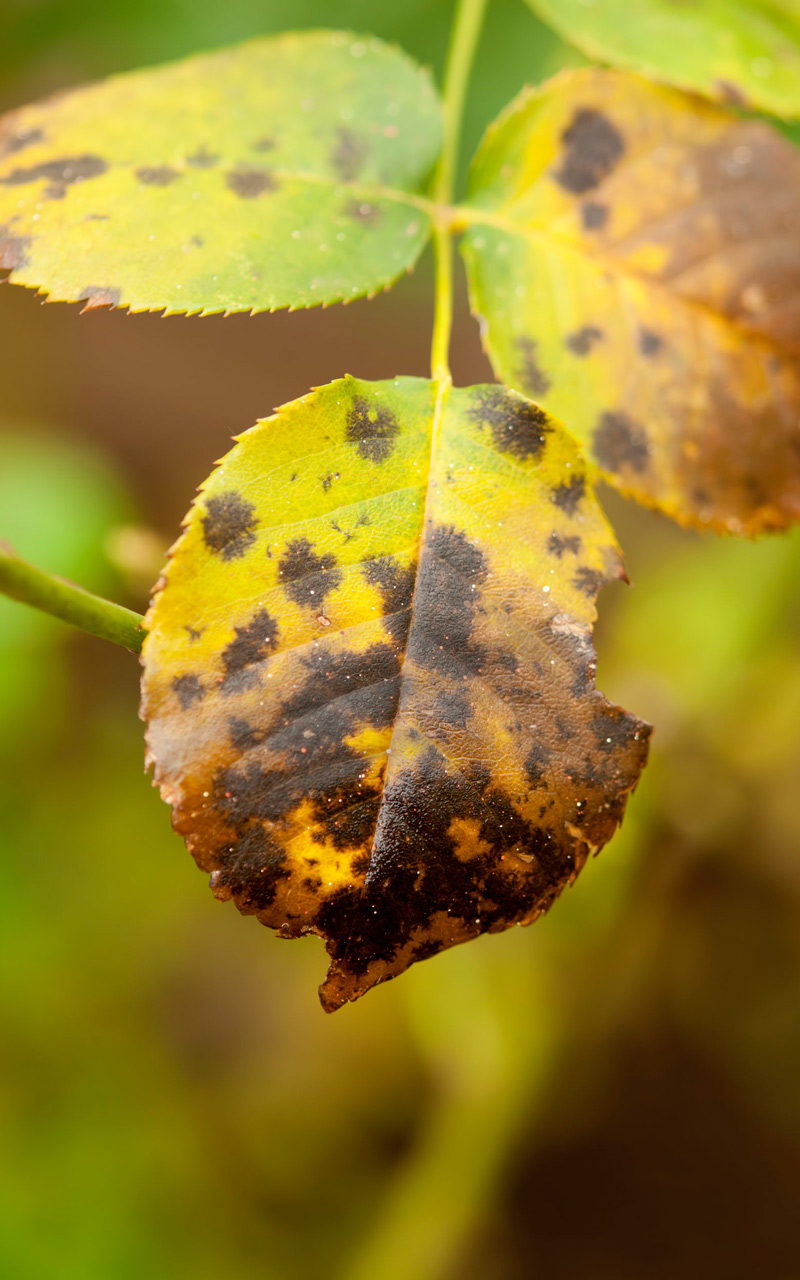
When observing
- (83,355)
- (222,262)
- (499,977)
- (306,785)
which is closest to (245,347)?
(83,355)

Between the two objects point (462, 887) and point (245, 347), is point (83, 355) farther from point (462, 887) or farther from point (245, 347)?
point (462, 887)

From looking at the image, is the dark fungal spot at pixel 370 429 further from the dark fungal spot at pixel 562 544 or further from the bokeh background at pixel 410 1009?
the bokeh background at pixel 410 1009

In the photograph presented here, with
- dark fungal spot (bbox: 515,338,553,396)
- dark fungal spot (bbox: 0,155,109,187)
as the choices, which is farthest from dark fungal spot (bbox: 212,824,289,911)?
dark fungal spot (bbox: 0,155,109,187)

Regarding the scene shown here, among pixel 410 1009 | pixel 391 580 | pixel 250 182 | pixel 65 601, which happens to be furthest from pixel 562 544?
pixel 410 1009

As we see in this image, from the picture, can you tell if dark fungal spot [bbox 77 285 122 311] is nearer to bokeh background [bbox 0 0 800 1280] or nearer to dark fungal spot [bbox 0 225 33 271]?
dark fungal spot [bbox 0 225 33 271]

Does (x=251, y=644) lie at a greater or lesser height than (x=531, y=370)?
lesser

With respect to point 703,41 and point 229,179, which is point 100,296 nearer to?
point 229,179

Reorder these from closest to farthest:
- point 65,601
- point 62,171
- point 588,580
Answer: point 65,601 < point 588,580 < point 62,171
